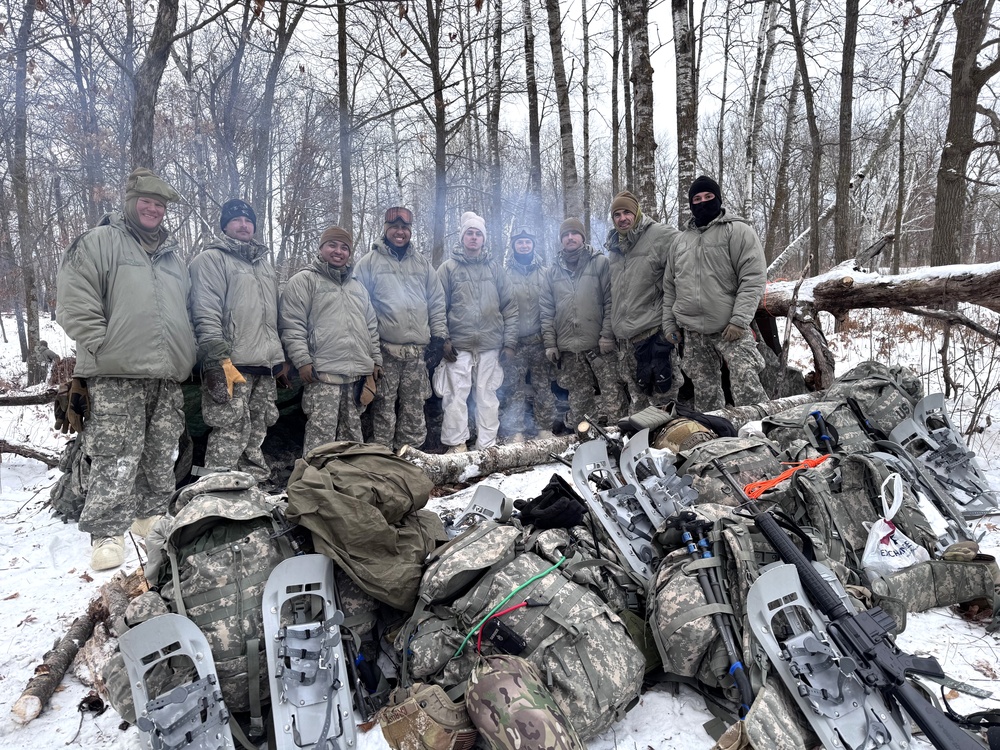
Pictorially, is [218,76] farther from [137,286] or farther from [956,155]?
[956,155]

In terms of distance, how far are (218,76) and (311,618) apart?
44.2 ft

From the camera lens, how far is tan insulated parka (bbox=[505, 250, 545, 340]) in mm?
6605

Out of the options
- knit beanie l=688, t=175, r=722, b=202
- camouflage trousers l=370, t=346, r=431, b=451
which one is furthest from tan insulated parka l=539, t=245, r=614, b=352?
camouflage trousers l=370, t=346, r=431, b=451

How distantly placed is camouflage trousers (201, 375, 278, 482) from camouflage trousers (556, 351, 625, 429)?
3.31 metres

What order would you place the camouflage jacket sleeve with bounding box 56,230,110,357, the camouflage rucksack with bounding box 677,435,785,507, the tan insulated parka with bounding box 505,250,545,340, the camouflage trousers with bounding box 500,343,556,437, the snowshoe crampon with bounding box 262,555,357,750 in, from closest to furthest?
the snowshoe crampon with bounding box 262,555,357,750
the camouflage rucksack with bounding box 677,435,785,507
the camouflage jacket sleeve with bounding box 56,230,110,357
the tan insulated parka with bounding box 505,250,545,340
the camouflage trousers with bounding box 500,343,556,437

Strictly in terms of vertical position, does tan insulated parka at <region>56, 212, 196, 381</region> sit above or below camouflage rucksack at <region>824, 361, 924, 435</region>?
above

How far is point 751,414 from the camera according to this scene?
17.4 ft

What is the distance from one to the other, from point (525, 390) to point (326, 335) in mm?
2649

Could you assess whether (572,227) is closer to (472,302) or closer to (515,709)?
(472,302)

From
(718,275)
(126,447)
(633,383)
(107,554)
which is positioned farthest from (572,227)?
(107,554)

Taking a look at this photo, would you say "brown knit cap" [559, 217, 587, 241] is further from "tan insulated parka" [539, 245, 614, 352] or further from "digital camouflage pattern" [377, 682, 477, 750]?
"digital camouflage pattern" [377, 682, 477, 750]

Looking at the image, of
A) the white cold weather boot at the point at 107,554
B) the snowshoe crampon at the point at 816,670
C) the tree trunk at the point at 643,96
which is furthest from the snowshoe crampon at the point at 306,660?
the tree trunk at the point at 643,96

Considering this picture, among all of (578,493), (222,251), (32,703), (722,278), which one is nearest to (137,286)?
(222,251)

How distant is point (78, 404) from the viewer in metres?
4.09
